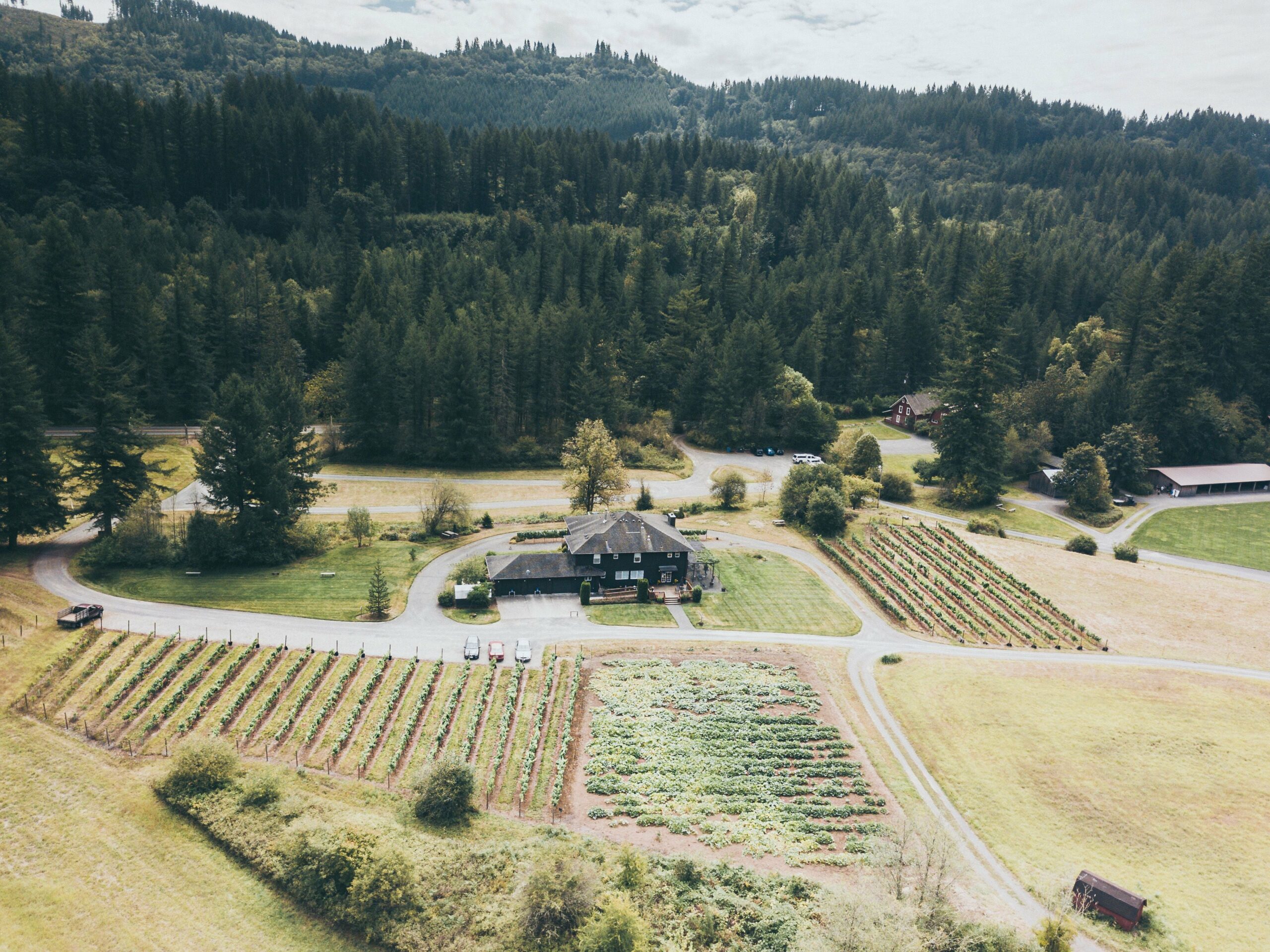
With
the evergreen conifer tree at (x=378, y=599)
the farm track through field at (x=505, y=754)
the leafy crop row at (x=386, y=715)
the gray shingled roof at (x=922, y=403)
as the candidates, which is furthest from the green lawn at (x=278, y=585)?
the gray shingled roof at (x=922, y=403)

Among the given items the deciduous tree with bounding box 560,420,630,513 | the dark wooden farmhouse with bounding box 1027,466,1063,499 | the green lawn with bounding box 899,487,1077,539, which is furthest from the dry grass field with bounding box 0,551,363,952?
the dark wooden farmhouse with bounding box 1027,466,1063,499

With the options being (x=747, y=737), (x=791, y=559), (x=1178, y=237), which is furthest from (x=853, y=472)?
(x=1178, y=237)

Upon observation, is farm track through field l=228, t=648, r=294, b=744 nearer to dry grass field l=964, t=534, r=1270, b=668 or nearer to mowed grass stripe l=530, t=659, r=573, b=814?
mowed grass stripe l=530, t=659, r=573, b=814

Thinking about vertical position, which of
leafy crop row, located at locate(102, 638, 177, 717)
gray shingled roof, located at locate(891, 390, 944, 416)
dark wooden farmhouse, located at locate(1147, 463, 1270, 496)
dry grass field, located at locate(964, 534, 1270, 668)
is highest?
gray shingled roof, located at locate(891, 390, 944, 416)

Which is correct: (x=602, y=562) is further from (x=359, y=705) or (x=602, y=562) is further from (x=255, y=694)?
(x=255, y=694)

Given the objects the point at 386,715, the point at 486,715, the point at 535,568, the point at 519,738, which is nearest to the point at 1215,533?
the point at 535,568

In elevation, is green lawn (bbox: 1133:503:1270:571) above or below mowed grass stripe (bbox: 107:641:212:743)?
above
